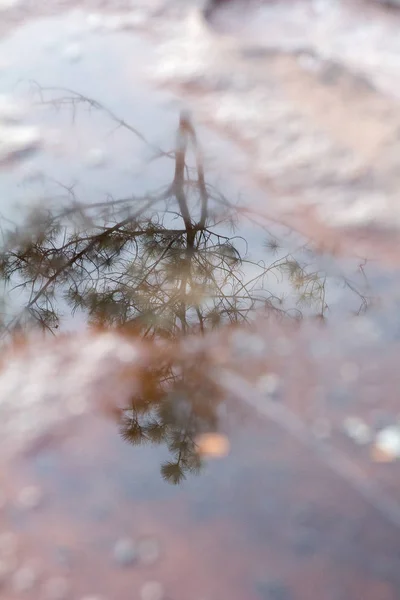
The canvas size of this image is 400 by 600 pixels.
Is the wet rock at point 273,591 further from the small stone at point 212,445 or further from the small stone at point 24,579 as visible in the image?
the small stone at point 24,579

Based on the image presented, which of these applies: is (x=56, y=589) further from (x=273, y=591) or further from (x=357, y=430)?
(x=357, y=430)

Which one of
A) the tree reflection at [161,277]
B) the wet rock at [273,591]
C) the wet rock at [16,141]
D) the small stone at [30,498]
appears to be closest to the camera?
the wet rock at [273,591]

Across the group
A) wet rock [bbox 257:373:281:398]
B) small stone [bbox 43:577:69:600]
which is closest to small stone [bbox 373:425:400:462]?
wet rock [bbox 257:373:281:398]

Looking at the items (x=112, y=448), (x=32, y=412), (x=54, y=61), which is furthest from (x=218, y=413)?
(x=54, y=61)

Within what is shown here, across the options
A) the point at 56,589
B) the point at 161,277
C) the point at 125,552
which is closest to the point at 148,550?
the point at 125,552

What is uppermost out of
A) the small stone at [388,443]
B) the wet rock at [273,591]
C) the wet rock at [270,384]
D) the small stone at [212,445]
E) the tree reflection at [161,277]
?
the tree reflection at [161,277]

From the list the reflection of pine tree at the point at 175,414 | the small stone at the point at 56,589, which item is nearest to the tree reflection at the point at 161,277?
the reflection of pine tree at the point at 175,414

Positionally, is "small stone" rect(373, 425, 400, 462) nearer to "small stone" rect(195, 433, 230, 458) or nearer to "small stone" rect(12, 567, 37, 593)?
"small stone" rect(195, 433, 230, 458)
